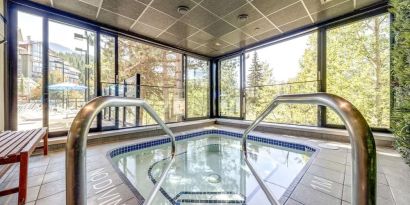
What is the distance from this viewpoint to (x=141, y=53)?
5.88 m

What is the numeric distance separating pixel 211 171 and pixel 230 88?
12.8 feet

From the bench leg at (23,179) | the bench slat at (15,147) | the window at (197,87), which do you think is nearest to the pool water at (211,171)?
the bench leg at (23,179)

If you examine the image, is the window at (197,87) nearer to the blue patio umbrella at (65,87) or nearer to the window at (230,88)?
the window at (230,88)

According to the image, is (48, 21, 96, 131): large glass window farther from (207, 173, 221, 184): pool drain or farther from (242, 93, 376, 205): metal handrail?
(242, 93, 376, 205): metal handrail

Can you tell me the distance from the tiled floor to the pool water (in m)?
0.28

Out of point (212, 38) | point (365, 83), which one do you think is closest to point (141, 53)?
point (212, 38)

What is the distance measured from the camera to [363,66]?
3.72m

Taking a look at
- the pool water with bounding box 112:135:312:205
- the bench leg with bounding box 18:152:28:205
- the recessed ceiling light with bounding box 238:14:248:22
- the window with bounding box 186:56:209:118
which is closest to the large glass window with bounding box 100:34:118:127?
the pool water with bounding box 112:135:312:205

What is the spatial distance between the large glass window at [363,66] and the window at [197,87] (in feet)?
12.5

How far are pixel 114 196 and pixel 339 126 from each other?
4.23 metres

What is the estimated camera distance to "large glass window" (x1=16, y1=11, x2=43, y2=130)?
3035mm

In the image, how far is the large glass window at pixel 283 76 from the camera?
4578 mm

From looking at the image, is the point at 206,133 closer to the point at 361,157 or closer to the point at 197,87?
the point at 197,87

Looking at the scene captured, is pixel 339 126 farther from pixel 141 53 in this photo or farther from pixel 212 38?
pixel 141 53
